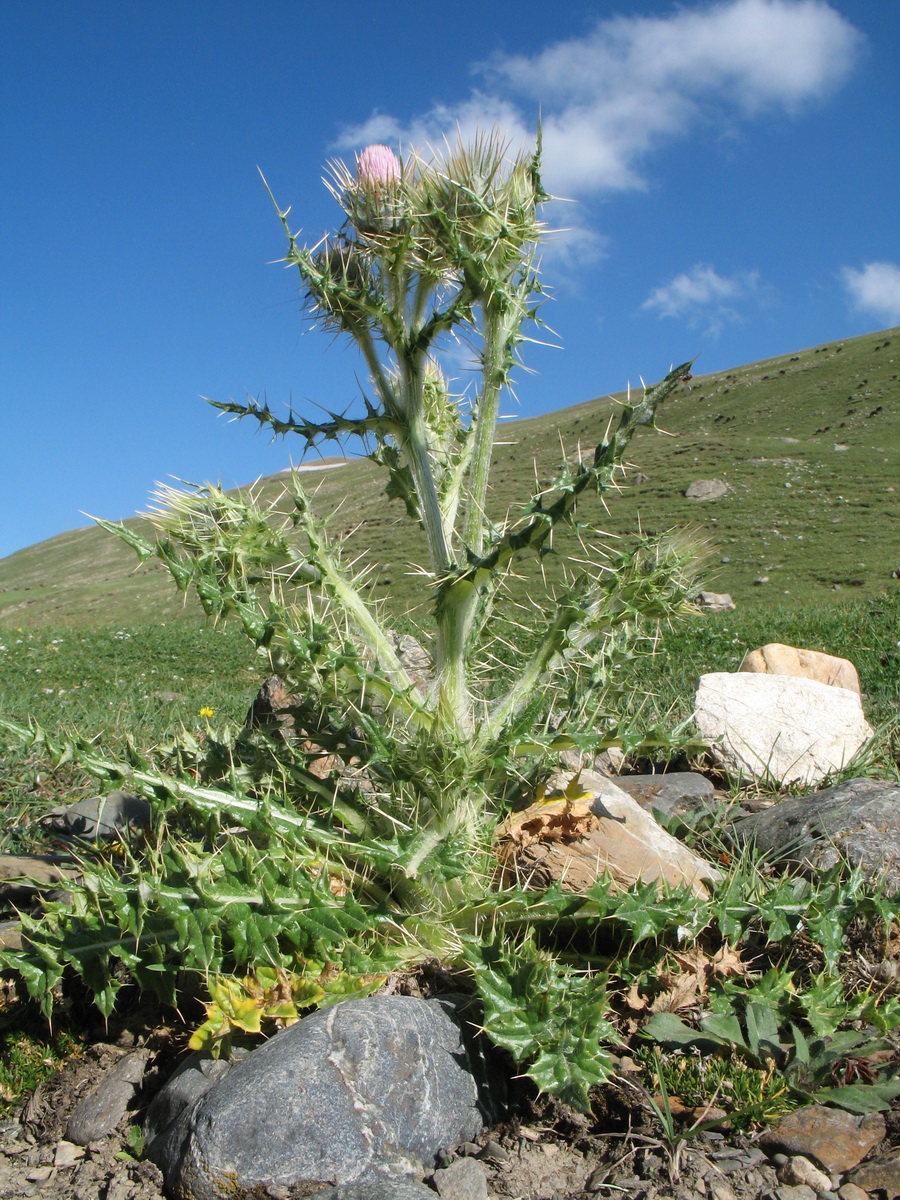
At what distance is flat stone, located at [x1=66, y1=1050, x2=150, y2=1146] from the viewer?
2.57m

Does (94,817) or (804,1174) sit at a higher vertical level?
(94,817)

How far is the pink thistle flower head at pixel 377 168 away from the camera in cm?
342

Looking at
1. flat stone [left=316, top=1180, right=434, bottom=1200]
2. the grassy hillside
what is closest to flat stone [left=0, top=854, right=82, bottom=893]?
flat stone [left=316, top=1180, right=434, bottom=1200]

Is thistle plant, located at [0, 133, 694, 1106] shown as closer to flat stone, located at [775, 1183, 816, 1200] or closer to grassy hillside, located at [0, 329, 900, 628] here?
flat stone, located at [775, 1183, 816, 1200]

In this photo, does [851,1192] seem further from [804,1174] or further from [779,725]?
[779,725]

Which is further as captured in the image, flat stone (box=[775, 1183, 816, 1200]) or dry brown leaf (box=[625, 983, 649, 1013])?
dry brown leaf (box=[625, 983, 649, 1013])

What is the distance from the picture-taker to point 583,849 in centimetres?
331

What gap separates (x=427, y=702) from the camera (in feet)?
11.2

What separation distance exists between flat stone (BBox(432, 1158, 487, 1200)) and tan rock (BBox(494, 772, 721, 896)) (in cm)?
103

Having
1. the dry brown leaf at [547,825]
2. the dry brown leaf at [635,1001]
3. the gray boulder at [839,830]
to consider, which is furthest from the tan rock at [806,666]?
the dry brown leaf at [635,1001]

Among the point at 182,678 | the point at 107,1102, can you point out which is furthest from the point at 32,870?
the point at 182,678

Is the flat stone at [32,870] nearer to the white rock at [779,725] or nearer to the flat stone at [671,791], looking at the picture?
the flat stone at [671,791]

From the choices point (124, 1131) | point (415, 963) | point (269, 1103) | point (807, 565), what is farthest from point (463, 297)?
point (807, 565)

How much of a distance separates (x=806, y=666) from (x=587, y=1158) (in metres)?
4.75
